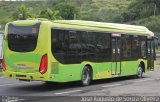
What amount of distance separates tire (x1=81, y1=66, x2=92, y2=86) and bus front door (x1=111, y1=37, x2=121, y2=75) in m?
2.09

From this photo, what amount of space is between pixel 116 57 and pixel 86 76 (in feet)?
9.52

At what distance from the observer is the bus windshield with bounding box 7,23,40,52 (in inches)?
701

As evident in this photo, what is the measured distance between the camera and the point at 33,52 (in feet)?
58.0

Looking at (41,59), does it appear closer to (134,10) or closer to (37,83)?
(37,83)

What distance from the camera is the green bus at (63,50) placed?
57.8 ft

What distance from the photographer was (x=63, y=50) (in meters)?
18.4

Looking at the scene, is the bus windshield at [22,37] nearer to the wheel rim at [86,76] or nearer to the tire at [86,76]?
the tire at [86,76]

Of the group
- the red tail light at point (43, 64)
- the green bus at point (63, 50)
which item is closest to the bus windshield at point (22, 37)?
the green bus at point (63, 50)

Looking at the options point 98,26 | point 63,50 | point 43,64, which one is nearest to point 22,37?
point 43,64

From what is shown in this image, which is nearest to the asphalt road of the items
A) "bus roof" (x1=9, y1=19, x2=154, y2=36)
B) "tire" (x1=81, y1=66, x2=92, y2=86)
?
"tire" (x1=81, y1=66, x2=92, y2=86)

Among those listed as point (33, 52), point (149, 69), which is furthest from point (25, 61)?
point (149, 69)

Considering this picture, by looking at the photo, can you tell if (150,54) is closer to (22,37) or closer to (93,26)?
(93,26)

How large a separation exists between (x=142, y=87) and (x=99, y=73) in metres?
2.26

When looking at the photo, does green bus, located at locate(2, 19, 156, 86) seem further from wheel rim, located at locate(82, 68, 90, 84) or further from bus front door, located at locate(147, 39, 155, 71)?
bus front door, located at locate(147, 39, 155, 71)
